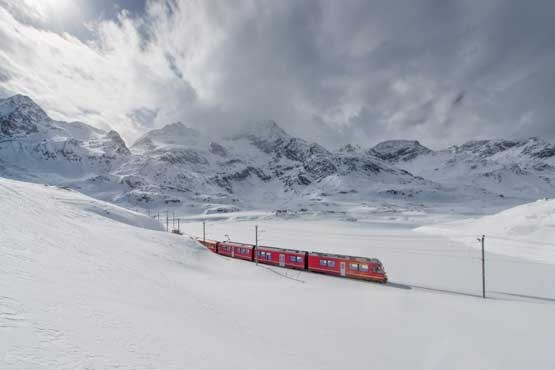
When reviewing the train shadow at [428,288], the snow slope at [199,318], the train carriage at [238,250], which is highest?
the snow slope at [199,318]

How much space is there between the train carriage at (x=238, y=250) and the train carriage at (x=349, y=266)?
9.60 meters

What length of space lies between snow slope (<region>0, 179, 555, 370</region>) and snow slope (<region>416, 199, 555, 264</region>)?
2513 cm

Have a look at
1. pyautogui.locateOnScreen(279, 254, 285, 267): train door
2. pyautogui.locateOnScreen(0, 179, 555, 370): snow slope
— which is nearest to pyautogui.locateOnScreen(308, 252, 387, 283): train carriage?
pyautogui.locateOnScreen(0, 179, 555, 370): snow slope

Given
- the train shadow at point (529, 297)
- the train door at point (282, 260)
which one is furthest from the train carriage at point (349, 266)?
the train shadow at point (529, 297)

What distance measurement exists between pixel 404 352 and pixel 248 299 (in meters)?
9.07

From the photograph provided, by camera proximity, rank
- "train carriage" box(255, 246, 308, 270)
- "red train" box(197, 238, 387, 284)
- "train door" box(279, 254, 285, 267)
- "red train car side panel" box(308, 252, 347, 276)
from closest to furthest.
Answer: "red train" box(197, 238, 387, 284) < "red train car side panel" box(308, 252, 347, 276) < "train carriage" box(255, 246, 308, 270) < "train door" box(279, 254, 285, 267)

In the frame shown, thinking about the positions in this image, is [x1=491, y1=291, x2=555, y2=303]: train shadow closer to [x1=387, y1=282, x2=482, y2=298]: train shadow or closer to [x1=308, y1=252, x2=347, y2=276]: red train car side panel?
[x1=387, y1=282, x2=482, y2=298]: train shadow

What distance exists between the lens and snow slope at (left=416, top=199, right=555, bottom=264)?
129 ft

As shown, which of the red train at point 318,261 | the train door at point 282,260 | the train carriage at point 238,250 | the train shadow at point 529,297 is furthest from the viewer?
the train carriage at point 238,250

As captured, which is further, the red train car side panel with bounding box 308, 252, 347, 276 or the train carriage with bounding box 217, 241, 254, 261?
the train carriage with bounding box 217, 241, 254, 261

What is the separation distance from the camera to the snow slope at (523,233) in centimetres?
3921

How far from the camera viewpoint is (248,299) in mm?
16734

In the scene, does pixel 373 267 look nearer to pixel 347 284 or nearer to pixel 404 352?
pixel 347 284

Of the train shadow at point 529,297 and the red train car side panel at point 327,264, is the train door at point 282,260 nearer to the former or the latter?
the red train car side panel at point 327,264
